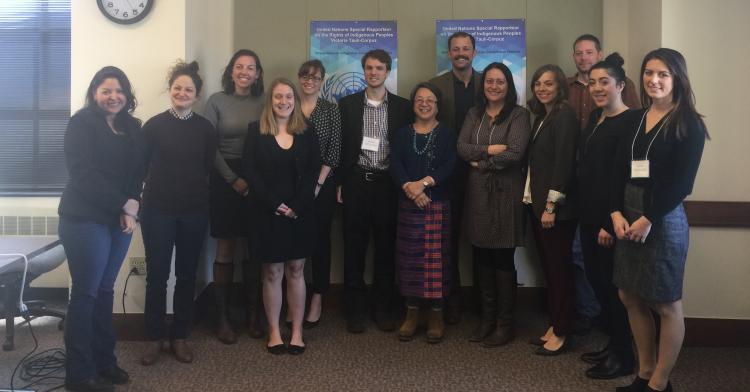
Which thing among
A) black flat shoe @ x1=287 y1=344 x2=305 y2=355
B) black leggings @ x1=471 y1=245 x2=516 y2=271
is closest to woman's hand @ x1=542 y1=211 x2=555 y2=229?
black leggings @ x1=471 y1=245 x2=516 y2=271

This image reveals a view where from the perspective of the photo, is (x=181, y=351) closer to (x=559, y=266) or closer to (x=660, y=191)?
(x=559, y=266)

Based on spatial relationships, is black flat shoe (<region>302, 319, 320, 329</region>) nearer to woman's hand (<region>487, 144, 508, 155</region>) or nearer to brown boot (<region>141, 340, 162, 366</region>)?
brown boot (<region>141, 340, 162, 366</region>)

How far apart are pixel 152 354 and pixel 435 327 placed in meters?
1.51

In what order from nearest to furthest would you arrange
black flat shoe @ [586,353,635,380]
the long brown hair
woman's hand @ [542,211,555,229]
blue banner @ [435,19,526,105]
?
the long brown hair, black flat shoe @ [586,353,635,380], woman's hand @ [542,211,555,229], blue banner @ [435,19,526,105]

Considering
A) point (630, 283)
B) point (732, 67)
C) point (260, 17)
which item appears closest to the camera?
point (630, 283)

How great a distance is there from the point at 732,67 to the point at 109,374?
3.54m

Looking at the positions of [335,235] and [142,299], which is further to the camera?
[335,235]

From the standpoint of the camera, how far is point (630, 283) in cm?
201

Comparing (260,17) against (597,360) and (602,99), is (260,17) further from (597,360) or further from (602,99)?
(597,360)

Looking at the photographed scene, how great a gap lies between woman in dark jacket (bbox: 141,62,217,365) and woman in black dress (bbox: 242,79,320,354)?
24 cm

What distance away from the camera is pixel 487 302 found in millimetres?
2812

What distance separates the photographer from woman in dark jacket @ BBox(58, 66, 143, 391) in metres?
2.09

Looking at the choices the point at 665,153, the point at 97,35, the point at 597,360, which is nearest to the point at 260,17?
the point at 97,35

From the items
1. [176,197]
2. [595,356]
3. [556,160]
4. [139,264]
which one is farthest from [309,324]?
[556,160]
